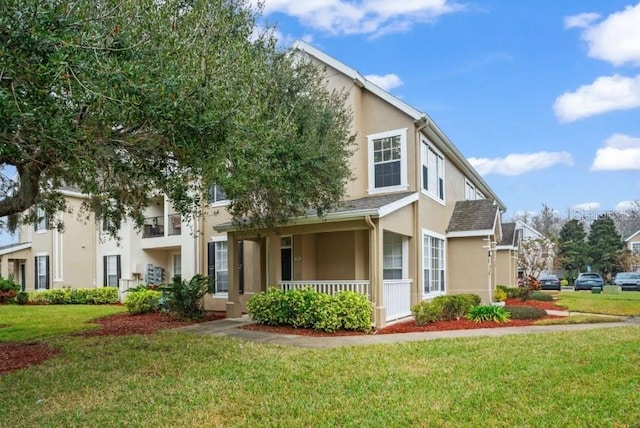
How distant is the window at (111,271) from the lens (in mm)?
25438

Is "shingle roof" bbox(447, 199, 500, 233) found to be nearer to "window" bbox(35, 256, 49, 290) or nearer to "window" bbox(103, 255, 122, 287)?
"window" bbox(103, 255, 122, 287)

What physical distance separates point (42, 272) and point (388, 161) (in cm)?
2207

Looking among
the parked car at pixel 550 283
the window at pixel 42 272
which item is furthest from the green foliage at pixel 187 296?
the parked car at pixel 550 283

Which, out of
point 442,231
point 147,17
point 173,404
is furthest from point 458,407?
point 442,231

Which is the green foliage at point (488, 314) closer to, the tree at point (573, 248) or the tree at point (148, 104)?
the tree at point (148, 104)

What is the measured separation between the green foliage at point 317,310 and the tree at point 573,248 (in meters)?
45.4

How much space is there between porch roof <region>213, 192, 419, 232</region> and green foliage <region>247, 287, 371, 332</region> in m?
2.04

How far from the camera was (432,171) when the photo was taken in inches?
731

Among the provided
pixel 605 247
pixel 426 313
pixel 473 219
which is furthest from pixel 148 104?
pixel 605 247

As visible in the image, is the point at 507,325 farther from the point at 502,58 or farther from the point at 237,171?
the point at 502,58

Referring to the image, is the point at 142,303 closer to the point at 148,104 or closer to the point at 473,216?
the point at 148,104

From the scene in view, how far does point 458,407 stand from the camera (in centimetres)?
618

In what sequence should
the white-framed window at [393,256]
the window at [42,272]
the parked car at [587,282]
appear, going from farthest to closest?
the parked car at [587,282] → the window at [42,272] → the white-framed window at [393,256]

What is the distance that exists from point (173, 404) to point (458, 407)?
12.2 feet
